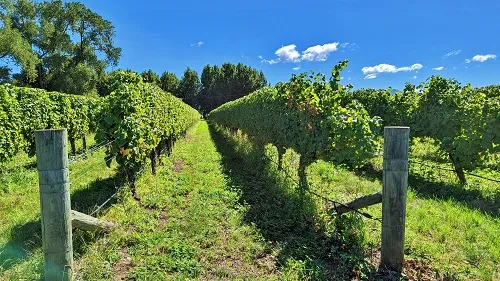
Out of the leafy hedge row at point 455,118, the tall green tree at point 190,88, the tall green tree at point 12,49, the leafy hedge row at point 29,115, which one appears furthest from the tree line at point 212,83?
the leafy hedge row at point 455,118

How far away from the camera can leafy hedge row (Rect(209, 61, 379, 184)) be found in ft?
16.5

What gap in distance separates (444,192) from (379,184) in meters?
1.33

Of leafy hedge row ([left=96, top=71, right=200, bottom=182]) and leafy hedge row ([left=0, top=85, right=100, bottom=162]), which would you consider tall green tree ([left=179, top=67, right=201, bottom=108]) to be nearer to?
leafy hedge row ([left=0, top=85, right=100, bottom=162])

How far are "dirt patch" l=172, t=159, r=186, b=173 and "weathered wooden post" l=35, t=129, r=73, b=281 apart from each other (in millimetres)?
6100

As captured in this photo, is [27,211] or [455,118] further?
[455,118]

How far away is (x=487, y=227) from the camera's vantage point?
475 cm

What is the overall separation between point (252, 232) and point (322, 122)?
7.01ft

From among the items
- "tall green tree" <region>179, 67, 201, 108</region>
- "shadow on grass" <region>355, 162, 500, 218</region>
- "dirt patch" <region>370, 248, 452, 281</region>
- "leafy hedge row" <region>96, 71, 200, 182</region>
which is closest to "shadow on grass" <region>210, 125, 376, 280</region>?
"dirt patch" <region>370, 248, 452, 281</region>

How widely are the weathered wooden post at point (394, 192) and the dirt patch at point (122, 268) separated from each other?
9.70 ft

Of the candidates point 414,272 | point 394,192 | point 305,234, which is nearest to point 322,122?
point 305,234

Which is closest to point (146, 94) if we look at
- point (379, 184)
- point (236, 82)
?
point (379, 184)

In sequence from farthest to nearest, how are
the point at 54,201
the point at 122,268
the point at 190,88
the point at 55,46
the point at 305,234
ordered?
1. the point at 190,88
2. the point at 55,46
3. the point at 305,234
4. the point at 122,268
5. the point at 54,201

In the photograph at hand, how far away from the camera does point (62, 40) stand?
130 ft

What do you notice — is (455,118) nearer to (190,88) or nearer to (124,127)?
(124,127)
